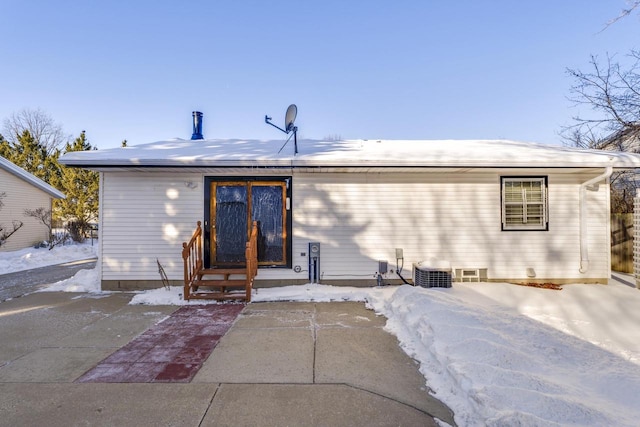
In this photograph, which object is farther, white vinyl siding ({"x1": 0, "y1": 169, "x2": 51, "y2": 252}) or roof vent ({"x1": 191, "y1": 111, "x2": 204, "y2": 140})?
white vinyl siding ({"x1": 0, "y1": 169, "x2": 51, "y2": 252})

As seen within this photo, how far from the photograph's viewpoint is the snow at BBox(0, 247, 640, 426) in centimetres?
222

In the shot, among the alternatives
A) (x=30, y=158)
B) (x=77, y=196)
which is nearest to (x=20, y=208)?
(x=77, y=196)

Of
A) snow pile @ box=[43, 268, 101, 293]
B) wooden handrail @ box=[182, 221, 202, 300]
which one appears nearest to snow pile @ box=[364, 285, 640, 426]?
A: wooden handrail @ box=[182, 221, 202, 300]

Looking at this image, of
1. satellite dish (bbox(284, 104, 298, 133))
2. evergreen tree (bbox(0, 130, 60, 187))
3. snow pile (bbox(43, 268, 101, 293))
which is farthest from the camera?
evergreen tree (bbox(0, 130, 60, 187))

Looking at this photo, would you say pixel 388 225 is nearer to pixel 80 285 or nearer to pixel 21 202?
pixel 80 285

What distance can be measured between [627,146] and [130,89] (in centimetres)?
2055

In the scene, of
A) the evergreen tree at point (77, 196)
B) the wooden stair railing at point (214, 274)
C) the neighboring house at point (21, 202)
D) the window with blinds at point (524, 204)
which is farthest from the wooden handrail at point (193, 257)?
the evergreen tree at point (77, 196)

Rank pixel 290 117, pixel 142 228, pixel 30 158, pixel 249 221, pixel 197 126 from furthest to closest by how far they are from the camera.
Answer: pixel 30 158, pixel 197 126, pixel 290 117, pixel 249 221, pixel 142 228

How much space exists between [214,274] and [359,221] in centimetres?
312

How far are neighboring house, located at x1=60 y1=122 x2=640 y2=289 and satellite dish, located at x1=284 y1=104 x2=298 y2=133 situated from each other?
31.9 inches

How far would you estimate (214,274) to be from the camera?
6.09 m

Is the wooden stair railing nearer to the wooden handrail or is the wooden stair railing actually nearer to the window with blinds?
the wooden handrail

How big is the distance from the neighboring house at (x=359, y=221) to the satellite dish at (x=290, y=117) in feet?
2.66

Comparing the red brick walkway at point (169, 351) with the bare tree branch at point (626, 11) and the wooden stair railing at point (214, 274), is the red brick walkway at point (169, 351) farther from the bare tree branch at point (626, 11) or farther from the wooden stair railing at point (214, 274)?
the bare tree branch at point (626, 11)
